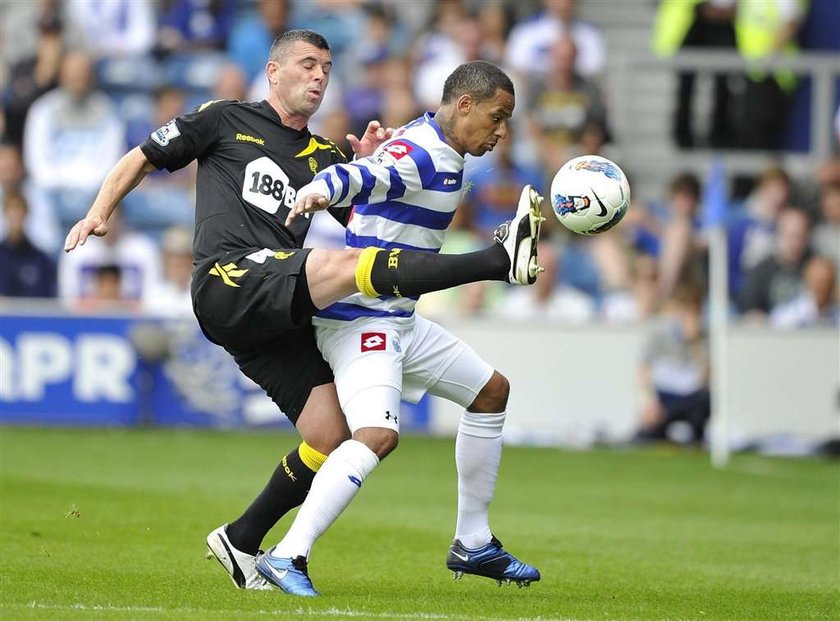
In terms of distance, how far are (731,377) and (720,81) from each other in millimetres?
5134

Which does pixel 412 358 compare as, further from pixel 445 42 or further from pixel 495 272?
pixel 445 42

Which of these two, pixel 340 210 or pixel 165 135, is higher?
pixel 165 135

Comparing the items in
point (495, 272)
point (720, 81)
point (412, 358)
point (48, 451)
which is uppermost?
point (720, 81)

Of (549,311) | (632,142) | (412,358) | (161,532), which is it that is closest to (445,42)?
(632,142)

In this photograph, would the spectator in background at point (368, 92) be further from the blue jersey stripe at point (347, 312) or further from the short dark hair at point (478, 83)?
the blue jersey stripe at point (347, 312)

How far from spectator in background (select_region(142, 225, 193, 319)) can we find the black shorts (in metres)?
10.0

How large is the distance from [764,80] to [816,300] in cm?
429

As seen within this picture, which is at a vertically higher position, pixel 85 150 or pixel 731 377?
pixel 85 150

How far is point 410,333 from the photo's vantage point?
7789mm

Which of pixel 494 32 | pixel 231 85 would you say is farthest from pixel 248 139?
pixel 494 32

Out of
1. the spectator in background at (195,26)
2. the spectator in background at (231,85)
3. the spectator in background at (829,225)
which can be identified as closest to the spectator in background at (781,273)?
the spectator in background at (829,225)

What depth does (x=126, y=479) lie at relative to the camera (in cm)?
1291

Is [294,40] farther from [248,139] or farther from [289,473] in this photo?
[289,473]

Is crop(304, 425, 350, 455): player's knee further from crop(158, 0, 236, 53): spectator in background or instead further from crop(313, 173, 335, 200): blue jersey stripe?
crop(158, 0, 236, 53): spectator in background
